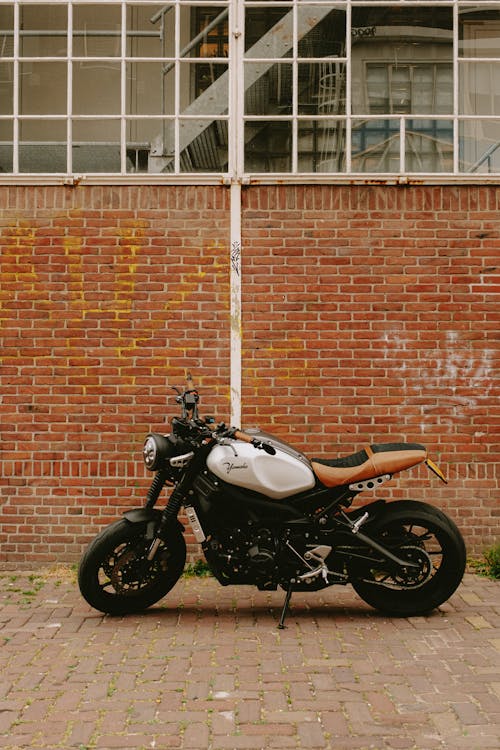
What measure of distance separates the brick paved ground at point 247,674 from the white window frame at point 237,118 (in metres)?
3.23

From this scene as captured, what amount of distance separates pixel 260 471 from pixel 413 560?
1138mm

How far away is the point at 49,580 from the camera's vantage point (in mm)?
6266

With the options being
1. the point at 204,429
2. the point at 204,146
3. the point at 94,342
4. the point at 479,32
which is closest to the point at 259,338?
the point at 94,342

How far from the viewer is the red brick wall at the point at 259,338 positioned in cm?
651

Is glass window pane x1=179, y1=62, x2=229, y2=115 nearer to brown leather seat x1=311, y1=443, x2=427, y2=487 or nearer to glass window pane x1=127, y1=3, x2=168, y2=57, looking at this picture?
A: glass window pane x1=127, y1=3, x2=168, y2=57

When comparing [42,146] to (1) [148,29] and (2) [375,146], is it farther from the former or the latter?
(2) [375,146]

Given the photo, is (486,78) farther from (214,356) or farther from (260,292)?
(214,356)

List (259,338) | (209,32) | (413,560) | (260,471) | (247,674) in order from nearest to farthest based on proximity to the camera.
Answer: (247,674) < (260,471) < (413,560) < (259,338) < (209,32)

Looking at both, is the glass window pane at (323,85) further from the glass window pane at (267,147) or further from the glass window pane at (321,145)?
the glass window pane at (267,147)

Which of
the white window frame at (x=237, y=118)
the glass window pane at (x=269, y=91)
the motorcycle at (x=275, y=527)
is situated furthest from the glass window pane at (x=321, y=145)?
the motorcycle at (x=275, y=527)

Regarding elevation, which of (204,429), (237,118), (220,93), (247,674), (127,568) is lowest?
(247,674)

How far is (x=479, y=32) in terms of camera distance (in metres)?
6.72

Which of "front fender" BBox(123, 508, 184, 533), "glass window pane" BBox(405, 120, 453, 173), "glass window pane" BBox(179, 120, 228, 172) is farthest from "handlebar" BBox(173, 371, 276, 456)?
"glass window pane" BBox(405, 120, 453, 173)

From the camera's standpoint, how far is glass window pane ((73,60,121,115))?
6789 mm
